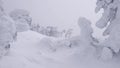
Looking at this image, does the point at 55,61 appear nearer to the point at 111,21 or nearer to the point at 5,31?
the point at 5,31

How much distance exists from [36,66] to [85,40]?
5.49 m

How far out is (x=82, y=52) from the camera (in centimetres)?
1728

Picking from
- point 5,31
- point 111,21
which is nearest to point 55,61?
point 5,31

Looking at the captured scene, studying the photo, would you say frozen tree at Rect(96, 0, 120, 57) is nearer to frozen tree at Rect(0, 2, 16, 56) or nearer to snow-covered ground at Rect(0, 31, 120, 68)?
snow-covered ground at Rect(0, 31, 120, 68)

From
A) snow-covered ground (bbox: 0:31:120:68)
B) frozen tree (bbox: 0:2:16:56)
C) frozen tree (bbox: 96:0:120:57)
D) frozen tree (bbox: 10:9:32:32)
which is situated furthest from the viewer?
frozen tree (bbox: 10:9:32:32)

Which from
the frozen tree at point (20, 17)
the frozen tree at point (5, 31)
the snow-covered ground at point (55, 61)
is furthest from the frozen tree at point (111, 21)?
the frozen tree at point (20, 17)

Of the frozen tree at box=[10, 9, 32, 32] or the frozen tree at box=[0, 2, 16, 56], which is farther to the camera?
the frozen tree at box=[10, 9, 32, 32]

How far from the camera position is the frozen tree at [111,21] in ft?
49.9

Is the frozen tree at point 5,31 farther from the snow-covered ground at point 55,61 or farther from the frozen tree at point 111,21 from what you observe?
the frozen tree at point 111,21

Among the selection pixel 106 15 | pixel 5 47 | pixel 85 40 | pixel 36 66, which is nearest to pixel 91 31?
pixel 85 40

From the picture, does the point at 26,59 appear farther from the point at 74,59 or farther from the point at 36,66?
the point at 74,59

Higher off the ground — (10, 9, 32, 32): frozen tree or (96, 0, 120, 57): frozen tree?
(96, 0, 120, 57): frozen tree

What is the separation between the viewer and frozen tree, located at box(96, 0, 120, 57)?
49.9 ft

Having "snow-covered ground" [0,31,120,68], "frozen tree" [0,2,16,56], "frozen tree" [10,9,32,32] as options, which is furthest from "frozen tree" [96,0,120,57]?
"frozen tree" [10,9,32,32]
